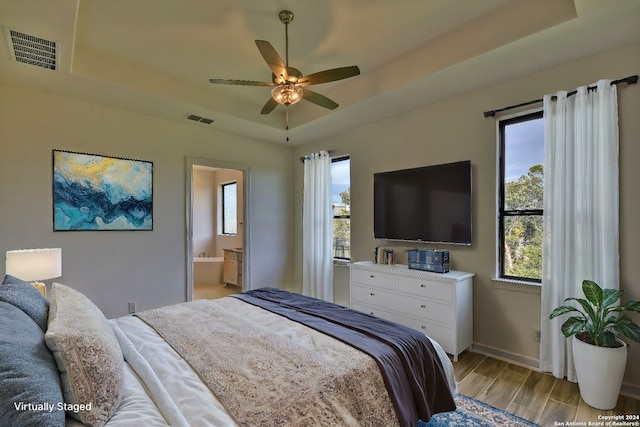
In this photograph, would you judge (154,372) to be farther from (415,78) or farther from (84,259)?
(415,78)

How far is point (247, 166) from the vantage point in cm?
470

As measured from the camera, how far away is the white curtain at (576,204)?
2373 mm

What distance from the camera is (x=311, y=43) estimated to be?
2.78 m

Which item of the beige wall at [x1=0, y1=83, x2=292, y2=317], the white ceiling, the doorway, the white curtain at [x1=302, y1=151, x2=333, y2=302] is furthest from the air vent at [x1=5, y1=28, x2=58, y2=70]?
the doorway

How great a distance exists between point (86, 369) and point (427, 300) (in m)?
2.75

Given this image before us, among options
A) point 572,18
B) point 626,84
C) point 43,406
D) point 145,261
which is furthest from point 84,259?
point 626,84

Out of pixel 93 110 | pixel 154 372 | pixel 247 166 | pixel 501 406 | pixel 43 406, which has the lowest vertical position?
pixel 501 406

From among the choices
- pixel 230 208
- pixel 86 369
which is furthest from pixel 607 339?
pixel 230 208

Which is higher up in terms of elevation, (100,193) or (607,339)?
(100,193)

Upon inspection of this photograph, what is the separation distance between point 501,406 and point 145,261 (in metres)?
3.85

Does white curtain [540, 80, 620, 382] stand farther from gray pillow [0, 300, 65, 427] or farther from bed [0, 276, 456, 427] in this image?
gray pillow [0, 300, 65, 427]

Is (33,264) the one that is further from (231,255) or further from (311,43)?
(231,255)

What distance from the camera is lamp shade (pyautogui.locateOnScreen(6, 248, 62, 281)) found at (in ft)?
7.42

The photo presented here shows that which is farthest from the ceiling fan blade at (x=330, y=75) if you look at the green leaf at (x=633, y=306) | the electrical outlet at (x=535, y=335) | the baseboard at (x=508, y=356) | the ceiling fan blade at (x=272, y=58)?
the baseboard at (x=508, y=356)
